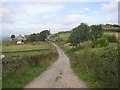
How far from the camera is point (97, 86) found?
13.8 m

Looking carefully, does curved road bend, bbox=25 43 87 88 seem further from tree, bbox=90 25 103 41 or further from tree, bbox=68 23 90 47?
tree, bbox=90 25 103 41

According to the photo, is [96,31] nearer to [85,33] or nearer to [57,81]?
[85,33]

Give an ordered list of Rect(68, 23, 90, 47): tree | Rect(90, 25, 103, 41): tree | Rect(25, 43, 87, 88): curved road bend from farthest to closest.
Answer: Rect(90, 25, 103, 41): tree < Rect(68, 23, 90, 47): tree < Rect(25, 43, 87, 88): curved road bend

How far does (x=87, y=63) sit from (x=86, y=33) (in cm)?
4040

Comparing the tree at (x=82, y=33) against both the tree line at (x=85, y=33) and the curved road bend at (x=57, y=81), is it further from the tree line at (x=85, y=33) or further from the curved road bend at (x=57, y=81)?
the curved road bend at (x=57, y=81)

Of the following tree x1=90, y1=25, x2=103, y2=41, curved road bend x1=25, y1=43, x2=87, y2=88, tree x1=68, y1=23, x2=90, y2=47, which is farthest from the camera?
tree x1=90, y1=25, x2=103, y2=41

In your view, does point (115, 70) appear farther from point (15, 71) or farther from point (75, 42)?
point (75, 42)

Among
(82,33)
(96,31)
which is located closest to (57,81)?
(82,33)

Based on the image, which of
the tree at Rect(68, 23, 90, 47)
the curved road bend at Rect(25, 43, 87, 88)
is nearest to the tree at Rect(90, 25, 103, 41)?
the tree at Rect(68, 23, 90, 47)

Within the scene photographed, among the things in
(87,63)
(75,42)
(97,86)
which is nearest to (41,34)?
(75,42)

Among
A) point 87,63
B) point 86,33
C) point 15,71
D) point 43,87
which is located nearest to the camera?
point 43,87

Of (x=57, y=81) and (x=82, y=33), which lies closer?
(x=57, y=81)

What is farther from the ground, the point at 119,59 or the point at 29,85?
the point at 119,59

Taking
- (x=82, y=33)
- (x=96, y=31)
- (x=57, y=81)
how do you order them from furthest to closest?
(x=96, y=31)
(x=82, y=33)
(x=57, y=81)
